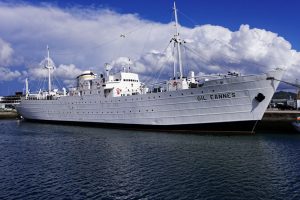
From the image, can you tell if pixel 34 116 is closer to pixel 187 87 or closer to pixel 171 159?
pixel 187 87

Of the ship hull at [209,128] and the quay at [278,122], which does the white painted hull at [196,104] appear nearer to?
the ship hull at [209,128]

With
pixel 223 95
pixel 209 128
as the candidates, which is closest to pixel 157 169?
pixel 223 95

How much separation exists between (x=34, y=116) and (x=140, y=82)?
2625 cm

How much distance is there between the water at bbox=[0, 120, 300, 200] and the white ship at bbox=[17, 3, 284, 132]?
2.55 metres

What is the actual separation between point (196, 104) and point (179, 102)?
2.00 m

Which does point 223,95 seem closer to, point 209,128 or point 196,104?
point 196,104

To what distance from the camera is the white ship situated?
30.5m

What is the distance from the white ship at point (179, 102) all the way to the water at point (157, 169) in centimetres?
255

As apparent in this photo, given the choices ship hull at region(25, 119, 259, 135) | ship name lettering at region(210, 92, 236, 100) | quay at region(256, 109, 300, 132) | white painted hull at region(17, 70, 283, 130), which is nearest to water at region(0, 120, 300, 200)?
ship hull at region(25, 119, 259, 135)

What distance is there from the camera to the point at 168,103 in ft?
114

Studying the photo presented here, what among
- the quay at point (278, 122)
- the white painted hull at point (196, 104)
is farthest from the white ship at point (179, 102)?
the quay at point (278, 122)

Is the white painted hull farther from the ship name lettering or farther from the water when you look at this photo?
the water

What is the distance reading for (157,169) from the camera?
1938 centimetres

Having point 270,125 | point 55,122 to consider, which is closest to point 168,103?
point 270,125
